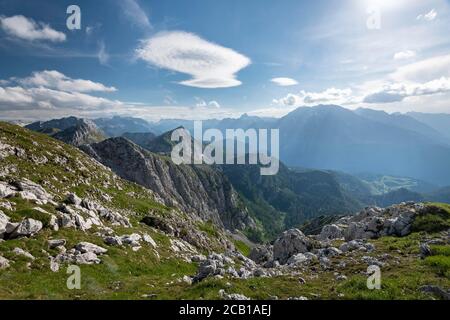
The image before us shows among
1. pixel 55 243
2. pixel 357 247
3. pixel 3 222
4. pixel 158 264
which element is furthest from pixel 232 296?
pixel 357 247

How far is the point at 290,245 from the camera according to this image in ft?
181

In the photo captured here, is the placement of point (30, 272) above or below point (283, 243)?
above

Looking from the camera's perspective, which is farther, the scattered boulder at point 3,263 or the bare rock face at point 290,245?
the bare rock face at point 290,245

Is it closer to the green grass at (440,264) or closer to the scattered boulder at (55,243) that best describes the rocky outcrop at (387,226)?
the green grass at (440,264)

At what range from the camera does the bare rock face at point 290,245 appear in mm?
53500

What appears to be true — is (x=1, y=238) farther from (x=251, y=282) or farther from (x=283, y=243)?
(x=283, y=243)

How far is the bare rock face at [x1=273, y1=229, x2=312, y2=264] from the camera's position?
2106 inches

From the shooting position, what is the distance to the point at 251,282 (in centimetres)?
2278

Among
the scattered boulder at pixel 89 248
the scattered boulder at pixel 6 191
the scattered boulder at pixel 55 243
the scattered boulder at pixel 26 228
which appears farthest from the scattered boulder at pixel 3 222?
the scattered boulder at pixel 6 191

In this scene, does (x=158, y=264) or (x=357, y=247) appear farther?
(x=357, y=247)

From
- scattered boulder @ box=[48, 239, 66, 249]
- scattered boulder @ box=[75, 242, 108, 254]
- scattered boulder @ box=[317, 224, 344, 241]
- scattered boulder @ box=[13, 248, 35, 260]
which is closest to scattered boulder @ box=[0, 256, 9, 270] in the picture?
scattered boulder @ box=[13, 248, 35, 260]

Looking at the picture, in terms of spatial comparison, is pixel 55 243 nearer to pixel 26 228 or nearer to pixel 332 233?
pixel 26 228
